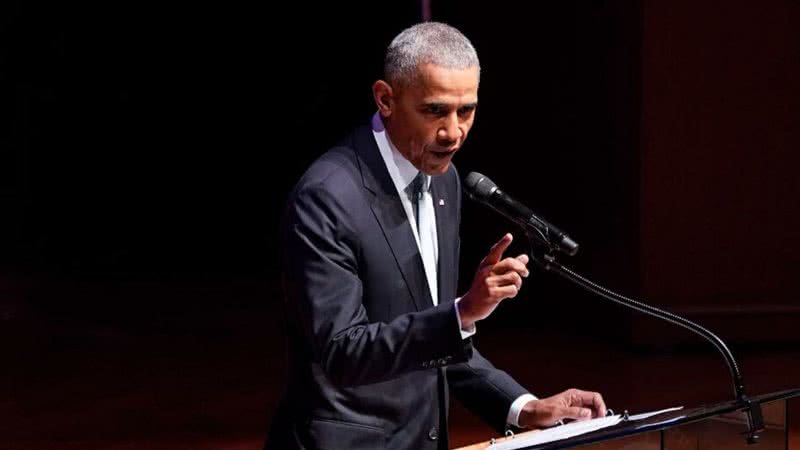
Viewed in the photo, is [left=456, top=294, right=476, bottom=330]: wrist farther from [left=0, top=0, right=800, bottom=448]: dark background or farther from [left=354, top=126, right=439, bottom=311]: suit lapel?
[left=0, top=0, right=800, bottom=448]: dark background

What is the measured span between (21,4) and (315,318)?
616 cm

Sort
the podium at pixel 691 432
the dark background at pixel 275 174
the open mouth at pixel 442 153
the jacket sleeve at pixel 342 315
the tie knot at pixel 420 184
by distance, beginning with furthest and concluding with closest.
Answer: the dark background at pixel 275 174, the tie knot at pixel 420 184, the open mouth at pixel 442 153, the jacket sleeve at pixel 342 315, the podium at pixel 691 432

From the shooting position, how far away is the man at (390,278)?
166 cm

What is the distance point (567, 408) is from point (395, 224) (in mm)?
371

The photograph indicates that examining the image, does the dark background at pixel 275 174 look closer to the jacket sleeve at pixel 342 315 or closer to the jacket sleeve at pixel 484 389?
the jacket sleeve at pixel 484 389

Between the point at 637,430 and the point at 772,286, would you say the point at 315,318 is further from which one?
the point at 772,286

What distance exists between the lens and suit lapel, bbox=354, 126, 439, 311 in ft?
5.86

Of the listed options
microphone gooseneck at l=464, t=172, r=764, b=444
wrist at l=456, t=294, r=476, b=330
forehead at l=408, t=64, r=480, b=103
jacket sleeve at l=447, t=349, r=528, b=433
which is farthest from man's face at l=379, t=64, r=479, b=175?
jacket sleeve at l=447, t=349, r=528, b=433

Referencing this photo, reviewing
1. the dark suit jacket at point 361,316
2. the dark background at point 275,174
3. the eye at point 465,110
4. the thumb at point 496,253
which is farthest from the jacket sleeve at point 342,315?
the dark background at point 275,174

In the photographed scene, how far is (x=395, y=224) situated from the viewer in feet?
5.89

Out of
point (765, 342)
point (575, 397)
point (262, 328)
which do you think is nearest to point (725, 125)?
point (765, 342)

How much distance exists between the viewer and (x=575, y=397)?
6.07 feet

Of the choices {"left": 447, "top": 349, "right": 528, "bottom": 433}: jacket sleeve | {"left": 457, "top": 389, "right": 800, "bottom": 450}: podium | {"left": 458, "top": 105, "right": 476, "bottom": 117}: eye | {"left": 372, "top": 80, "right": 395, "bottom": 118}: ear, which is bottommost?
{"left": 447, "top": 349, "right": 528, "bottom": 433}: jacket sleeve

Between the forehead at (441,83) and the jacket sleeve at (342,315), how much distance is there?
0.64 ft
